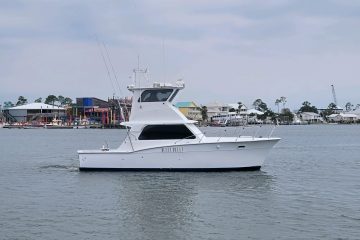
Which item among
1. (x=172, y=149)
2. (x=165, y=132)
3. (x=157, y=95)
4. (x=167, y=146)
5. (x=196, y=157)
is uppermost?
(x=157, y=95)

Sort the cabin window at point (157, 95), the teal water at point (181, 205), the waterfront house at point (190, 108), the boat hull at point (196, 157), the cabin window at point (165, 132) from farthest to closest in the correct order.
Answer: the waterfront house at point (190, 108) < the cabin window at point (157, 95) < the cabin window at point (165, 132) < the boat hull at point (196, 157) < the teal water at point (181, 205)

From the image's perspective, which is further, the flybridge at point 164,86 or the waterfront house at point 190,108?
the waterfront house at point 190,108

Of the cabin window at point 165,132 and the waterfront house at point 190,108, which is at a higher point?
the waterfront house at point 190,108

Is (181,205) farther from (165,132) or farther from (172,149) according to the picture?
(165,132)

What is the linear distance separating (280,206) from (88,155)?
523 inches

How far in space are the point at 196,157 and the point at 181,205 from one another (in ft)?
28.2

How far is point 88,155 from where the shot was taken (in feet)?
105

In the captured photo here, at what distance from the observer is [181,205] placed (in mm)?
22359

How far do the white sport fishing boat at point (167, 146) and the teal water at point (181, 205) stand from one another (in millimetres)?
588

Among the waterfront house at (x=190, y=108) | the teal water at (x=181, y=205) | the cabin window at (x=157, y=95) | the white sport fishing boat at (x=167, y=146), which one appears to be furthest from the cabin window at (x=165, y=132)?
the waterfront house at (x=190, y=108)

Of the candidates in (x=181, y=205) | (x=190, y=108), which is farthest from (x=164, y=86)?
(x=190, y=108)

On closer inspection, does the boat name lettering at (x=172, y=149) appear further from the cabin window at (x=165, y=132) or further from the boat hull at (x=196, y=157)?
the cabin window at (x=165, y=132)

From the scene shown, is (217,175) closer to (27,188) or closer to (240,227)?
(27,188)

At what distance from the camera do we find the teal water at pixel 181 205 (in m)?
18.2
